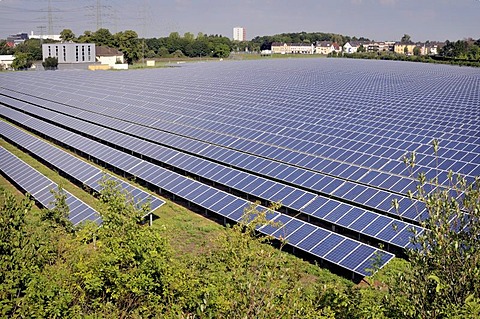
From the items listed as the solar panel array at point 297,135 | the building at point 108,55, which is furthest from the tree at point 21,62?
the solar panel array at point 297,135

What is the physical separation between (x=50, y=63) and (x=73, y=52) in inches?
310

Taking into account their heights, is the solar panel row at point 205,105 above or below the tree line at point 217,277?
above

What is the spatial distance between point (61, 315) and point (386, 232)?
14752mm

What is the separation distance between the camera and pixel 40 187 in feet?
96.1

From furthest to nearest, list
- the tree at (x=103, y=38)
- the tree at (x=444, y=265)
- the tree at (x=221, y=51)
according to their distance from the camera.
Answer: the tree at (x=221, y=51) < the tree at (x=103, y=38) < the tree at (x=444, y=265)

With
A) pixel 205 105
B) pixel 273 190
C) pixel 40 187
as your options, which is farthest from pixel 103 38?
pixel 273 190

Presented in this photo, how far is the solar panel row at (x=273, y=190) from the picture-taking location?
864 inches

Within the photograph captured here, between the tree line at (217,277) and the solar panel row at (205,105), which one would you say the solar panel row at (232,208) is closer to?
the tree line at (217,277)

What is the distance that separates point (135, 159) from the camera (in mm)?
34406

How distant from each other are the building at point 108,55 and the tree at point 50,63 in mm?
11247

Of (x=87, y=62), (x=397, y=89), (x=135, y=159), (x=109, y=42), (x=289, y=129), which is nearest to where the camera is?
(x=135, y=159)

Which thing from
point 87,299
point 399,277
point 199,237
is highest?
point 399,277

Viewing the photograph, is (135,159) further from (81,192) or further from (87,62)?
(87,62)

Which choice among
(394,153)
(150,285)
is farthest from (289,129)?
(150,285)
